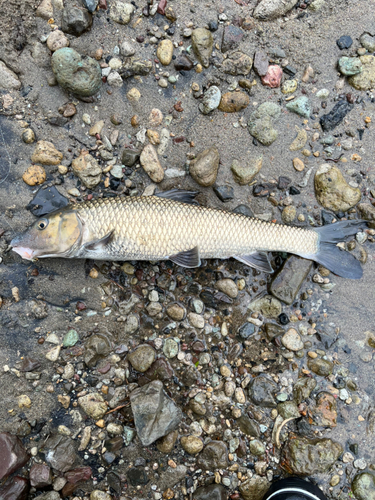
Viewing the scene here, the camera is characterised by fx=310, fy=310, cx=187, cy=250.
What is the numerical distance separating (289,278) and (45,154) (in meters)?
3.37

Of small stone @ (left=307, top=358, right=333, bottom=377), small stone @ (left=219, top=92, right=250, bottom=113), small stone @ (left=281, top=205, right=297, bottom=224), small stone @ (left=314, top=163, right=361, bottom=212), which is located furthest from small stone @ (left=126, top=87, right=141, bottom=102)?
small stone @ (left=307, top=358, right=333, bottom=377)

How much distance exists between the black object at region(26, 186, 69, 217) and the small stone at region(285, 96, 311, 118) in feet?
10.2

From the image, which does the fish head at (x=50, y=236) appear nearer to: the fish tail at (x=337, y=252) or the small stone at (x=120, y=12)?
the small stone at (x=120, y=12)

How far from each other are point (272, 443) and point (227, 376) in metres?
0.99

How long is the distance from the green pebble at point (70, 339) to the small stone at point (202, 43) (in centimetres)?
372

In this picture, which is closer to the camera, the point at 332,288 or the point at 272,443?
the point at 272,443

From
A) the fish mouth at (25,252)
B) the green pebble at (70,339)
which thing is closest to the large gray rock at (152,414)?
the green pebble at (70,339)

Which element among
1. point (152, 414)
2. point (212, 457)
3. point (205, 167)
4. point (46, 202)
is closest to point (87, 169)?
point (46, 202)

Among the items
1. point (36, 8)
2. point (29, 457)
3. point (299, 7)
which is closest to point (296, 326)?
point (29, 457)

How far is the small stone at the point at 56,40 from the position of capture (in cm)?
365

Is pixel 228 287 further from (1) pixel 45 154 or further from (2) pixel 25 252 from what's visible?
(1) pixel 45 154

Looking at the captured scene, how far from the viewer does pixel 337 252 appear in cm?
397

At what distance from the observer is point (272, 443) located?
12.5 feet

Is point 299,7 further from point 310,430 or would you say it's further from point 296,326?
point 310,430
